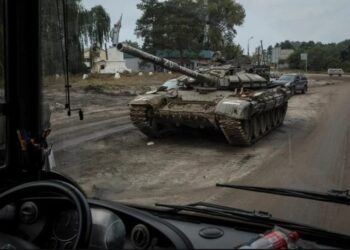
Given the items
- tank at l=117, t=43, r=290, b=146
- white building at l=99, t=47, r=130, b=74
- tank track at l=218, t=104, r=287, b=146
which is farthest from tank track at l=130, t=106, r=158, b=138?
white building at l=99, t=47, r=130, b=74

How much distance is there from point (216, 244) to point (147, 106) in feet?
35.0

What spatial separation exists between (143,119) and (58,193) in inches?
405

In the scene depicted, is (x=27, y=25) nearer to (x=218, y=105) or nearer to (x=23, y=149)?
(x=23, y=149)

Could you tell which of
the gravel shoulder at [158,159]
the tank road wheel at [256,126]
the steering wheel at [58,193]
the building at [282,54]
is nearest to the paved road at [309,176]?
the gravel shoulder at [158,159]

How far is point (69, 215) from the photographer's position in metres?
2.33

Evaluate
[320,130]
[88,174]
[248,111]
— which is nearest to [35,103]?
[88,174]

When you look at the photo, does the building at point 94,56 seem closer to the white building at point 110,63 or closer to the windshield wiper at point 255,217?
the white building at point 110,63

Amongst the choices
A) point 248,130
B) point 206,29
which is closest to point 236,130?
point 248,130

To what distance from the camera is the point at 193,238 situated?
206 cm

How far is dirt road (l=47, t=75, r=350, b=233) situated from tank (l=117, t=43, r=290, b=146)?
40cm

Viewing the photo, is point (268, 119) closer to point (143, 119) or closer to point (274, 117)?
point (274, 117)

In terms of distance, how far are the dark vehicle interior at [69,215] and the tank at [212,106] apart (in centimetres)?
764

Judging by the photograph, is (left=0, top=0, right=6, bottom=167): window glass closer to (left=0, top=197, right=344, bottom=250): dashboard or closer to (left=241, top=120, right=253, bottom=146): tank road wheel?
(left=0, top=197, right=344, bottom=250): dashboard

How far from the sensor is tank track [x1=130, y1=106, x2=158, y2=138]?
12539 mm
